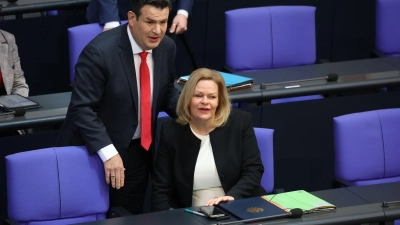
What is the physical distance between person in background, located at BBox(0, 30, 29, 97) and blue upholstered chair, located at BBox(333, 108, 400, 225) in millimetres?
1798

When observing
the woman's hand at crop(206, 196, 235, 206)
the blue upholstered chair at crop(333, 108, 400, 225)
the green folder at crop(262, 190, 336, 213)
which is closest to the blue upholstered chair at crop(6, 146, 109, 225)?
the woman's hand at crop(206, 196, 235, 206)

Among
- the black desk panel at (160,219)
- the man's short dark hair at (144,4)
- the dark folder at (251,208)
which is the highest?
the man's short dark hair at (144,4)

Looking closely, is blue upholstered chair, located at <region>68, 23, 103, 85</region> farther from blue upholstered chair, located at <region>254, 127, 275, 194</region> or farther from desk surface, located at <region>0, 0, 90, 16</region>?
blue upholstered chair, located at <region>254, 127, 275, 194</region>

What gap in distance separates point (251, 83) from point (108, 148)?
1254 mm

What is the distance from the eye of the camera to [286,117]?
4465 millimetres

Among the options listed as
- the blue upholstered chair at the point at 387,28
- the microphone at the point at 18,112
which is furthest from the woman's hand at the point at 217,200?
the blue upholstered chair at the point at 387,28

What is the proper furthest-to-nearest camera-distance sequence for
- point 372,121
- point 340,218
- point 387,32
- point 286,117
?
point 387,32 < point 286,117 < point 372,121 < point 340,218

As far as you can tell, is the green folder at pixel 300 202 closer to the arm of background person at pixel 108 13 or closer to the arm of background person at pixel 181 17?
the arm of background person at pixel 181 17

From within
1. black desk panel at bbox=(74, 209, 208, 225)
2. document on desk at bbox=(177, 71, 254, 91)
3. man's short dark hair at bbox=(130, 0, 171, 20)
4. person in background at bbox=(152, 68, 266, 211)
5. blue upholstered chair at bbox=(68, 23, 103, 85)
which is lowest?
black desk panel at bbox=(74, 209, 208, 225)

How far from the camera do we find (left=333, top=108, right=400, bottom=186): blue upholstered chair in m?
4.00

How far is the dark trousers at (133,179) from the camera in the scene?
3.72 m

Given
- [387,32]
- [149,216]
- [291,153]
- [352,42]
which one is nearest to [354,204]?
[149,216]

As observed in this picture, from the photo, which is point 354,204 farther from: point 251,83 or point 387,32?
point 387,32

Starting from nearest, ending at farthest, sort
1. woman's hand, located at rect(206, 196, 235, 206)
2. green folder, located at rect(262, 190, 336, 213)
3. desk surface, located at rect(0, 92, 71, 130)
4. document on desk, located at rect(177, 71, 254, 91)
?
green folder, located at rect(262, 190, 336, 213)
woman's hand, located at rect(206, 196, 235, 206)
desk surface, located at rect(0, 92, 71, 130)
document on desk, located at rect(177, 71, 254, 91)
